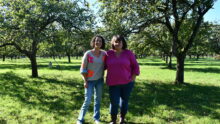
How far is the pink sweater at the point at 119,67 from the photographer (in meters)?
4.48

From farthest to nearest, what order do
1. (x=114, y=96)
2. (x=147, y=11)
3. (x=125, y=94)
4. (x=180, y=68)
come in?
(x=180, y=68), (x=147, y=11), (x=125, y=94), (x=114, y=96)

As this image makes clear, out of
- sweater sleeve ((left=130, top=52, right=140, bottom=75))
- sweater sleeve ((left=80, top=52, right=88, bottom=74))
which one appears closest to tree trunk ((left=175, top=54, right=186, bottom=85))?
sweater sleeve ((left=130, top=52, right=140, bottom=75))

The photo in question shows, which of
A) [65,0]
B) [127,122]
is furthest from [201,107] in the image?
[65,0]

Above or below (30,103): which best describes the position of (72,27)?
above

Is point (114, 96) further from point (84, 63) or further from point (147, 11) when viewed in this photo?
point (147, 11)

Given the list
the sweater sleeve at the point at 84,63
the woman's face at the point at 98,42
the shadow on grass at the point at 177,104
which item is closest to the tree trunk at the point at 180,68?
the shadow on grass at the point at 177,104

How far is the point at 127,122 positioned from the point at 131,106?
1.58m

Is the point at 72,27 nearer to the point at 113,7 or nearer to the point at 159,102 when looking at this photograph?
→ the point at 113,7

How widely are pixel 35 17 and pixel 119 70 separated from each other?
296 inches

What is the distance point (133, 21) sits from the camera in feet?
32.9

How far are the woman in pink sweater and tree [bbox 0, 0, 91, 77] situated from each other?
258 inches

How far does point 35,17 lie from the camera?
1031 centimetres

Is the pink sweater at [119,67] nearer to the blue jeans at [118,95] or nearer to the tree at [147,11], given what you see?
the blue jeans at [118,95]

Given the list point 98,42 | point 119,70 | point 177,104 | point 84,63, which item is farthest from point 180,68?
point 84,63
